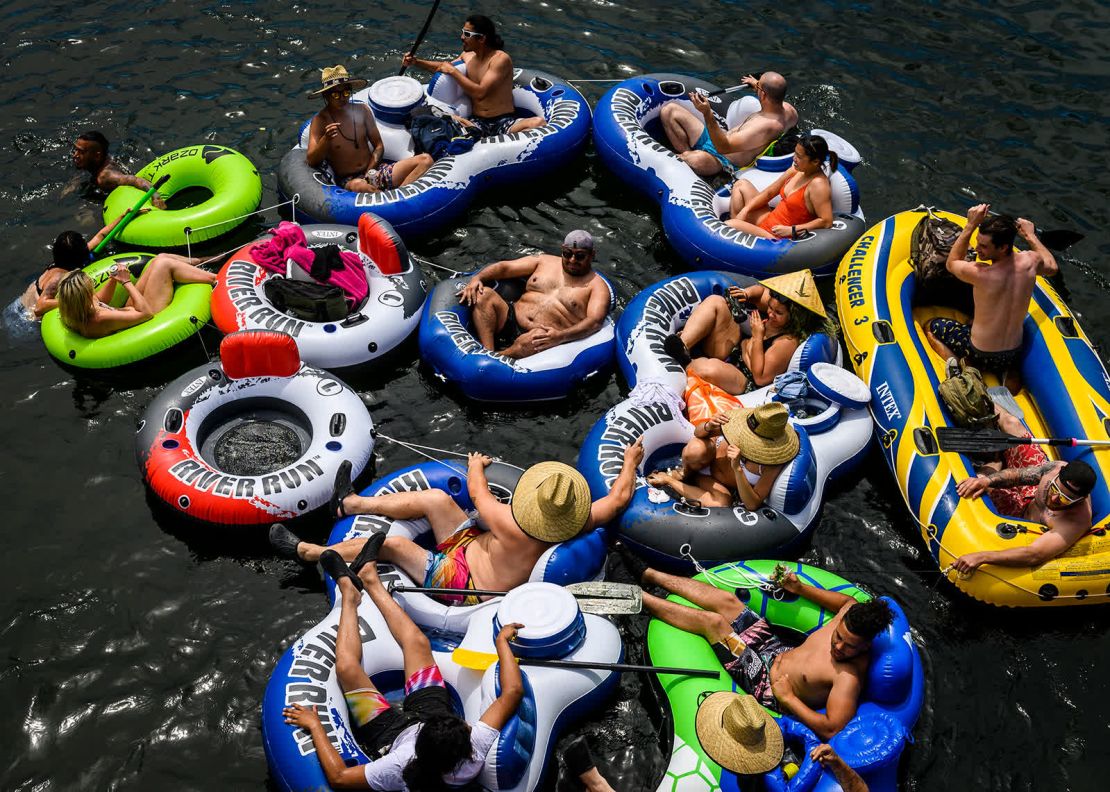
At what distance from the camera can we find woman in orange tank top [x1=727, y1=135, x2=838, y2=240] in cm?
891

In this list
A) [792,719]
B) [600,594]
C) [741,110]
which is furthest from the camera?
[741,110]

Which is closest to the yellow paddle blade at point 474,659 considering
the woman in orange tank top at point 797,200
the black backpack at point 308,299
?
the black backpack at point 308,299

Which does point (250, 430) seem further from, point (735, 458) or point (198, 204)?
point (735, 458)

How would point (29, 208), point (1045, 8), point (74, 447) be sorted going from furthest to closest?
point (1045, 8)
point (29, 208)
point (74, 447)

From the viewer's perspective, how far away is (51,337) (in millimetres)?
8203

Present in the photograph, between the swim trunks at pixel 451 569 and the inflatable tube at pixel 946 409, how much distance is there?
341 cm

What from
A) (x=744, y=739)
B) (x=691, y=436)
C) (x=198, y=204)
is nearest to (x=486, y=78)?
(x=198, y=204)

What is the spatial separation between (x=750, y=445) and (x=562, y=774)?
98.6 inches

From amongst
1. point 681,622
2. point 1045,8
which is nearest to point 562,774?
point 681,622

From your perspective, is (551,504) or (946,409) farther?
(946,409)

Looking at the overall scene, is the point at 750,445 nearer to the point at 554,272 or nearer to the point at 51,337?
the point at 554,272

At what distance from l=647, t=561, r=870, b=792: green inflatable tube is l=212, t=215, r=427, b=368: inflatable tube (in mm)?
3552

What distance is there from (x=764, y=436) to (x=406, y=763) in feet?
10.5

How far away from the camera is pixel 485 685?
5594 mm
